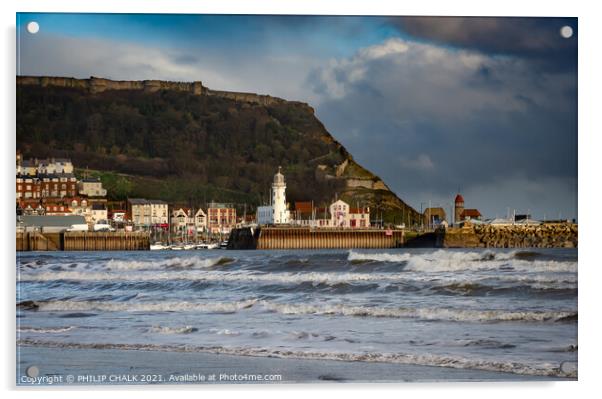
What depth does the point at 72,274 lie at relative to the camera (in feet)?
41.0

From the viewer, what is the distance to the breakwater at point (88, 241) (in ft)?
46.2

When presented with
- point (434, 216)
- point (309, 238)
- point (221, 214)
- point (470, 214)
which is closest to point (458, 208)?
point (470, 214)

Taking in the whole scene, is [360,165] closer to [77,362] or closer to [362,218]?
[77,362]

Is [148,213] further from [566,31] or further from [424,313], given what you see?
[566,31]

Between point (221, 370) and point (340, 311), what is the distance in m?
1.99

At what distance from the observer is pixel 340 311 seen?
32.1 ft

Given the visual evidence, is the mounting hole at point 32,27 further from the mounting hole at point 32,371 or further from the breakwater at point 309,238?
the breakwater at point 309,238

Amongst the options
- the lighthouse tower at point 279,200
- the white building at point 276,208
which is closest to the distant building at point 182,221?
the white building at point 276,208

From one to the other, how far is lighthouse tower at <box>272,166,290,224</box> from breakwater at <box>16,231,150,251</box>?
338 cm

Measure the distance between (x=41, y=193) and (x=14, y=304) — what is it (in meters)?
4.90

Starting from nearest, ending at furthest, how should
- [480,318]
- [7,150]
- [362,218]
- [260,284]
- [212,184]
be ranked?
1. [7,150]
2. [480,318]
3. [260,284]
4. [212,184]
5. [362,218]

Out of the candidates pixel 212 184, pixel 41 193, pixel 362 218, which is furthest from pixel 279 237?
pixel 41 193

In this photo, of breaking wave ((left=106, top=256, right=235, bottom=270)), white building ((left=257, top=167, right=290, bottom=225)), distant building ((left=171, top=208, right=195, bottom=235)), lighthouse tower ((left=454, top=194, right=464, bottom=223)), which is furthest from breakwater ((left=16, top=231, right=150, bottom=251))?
lighthouse tower ((left=454, top=194, right=464, bottom=223))
